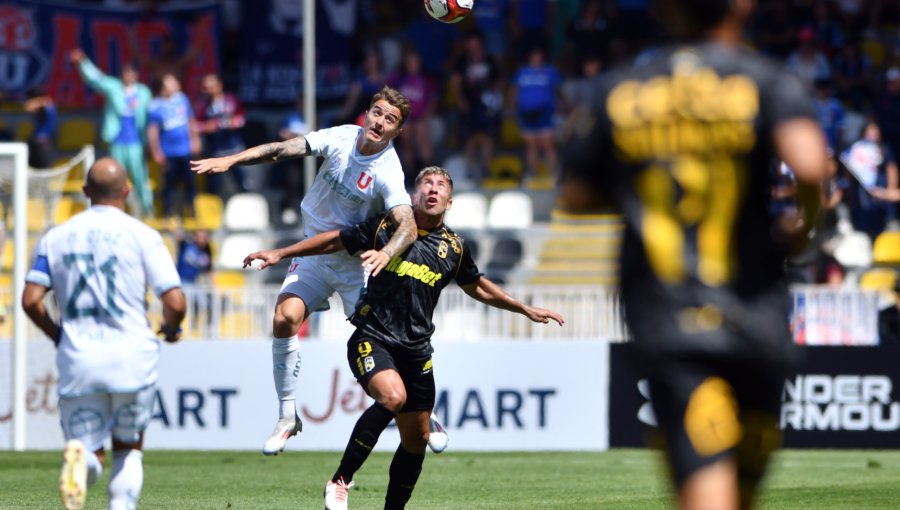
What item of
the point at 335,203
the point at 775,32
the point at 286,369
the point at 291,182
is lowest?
the point at 286,369

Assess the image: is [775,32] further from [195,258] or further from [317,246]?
[317,246]

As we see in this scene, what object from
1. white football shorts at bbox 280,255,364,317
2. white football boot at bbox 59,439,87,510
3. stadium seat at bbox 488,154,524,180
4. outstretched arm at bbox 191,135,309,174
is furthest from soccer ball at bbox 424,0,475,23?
stadium seat at bbox 488,154,524,180

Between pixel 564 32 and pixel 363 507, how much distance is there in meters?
14.3

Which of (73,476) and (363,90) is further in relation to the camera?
(363,90)

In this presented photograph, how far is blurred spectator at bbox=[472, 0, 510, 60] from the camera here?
24875 millimetres

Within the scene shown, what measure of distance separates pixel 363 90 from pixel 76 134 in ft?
17.2

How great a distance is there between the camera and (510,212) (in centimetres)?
2203

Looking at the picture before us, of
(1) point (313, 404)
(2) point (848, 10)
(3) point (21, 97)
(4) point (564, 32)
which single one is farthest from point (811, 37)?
(3) point (21, 97)

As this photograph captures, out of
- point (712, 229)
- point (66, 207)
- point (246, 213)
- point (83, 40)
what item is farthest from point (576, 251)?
point (712, 229)

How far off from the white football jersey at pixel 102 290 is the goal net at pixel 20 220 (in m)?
9.64

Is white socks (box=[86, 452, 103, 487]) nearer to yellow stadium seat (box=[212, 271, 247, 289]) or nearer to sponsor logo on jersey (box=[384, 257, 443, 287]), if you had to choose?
sponsor logo on jersey (box=[384, 257, 443, 287])

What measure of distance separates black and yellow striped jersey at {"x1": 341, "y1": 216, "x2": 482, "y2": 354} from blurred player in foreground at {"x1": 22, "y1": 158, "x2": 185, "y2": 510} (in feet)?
7.67

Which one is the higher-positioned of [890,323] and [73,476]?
[73,476]

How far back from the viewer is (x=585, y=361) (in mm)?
16953
